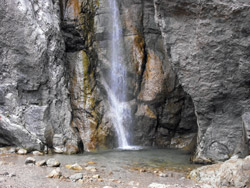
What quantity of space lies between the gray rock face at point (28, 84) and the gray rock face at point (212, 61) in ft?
13.6

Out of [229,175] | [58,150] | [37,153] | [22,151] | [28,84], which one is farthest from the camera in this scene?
[28,84]

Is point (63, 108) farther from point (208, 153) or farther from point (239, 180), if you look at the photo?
point (239, 180)

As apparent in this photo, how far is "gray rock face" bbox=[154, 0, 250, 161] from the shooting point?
7875 mm

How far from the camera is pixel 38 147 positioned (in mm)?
9195

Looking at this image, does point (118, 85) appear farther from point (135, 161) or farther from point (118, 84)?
point (135, 161)

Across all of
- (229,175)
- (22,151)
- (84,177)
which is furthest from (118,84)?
(229,175)

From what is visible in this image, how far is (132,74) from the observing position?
1293 cm

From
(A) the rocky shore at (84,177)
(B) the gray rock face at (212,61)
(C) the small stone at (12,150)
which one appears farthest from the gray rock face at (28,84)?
(B) the gray rock face at (212,61)

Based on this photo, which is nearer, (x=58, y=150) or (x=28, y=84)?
(x=58, y=150)

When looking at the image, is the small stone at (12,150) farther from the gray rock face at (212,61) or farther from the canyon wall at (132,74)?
the gray rock face at (212,61)

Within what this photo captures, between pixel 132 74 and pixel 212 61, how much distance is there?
16.9 ft

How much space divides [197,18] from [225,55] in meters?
1.27

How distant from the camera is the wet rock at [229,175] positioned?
533 centimetres

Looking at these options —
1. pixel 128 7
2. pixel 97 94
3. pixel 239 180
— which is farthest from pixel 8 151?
pixel 128 7
